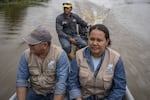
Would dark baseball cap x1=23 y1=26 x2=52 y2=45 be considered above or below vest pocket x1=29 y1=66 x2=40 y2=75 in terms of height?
above

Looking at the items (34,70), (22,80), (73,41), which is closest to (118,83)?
(34,70)

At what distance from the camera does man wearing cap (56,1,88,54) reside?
23.8 feet

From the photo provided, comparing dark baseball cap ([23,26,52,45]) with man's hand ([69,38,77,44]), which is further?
man's hand ([69,38,77,44])

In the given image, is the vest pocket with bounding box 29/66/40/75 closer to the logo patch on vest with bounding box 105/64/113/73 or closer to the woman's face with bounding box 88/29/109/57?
the woman's face with bounding box 88/29/109/57

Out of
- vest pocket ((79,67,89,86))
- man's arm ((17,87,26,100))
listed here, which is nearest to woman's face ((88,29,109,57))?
vest pocket ((79,67,89,86))

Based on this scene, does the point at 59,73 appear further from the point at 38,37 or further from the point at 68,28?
the point at 68,28

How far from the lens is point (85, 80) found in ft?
12.2

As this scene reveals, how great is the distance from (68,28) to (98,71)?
4021 millimetres

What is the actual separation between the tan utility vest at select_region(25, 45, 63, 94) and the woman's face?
51 cm

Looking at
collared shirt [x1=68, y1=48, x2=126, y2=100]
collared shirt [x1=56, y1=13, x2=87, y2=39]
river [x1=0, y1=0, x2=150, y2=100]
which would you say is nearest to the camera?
collared shirt [x1=68, y1=48, x2=126, y2=100]

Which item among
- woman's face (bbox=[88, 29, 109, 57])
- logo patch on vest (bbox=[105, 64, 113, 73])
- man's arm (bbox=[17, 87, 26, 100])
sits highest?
woman's face (bbox=[88, 29, 109, 57])

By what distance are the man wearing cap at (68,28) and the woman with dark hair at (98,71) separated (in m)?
3.40

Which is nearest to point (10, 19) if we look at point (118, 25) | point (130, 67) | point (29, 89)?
point (118, 25)

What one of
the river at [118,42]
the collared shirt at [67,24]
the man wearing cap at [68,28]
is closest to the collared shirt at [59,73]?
the river at [118,42]
